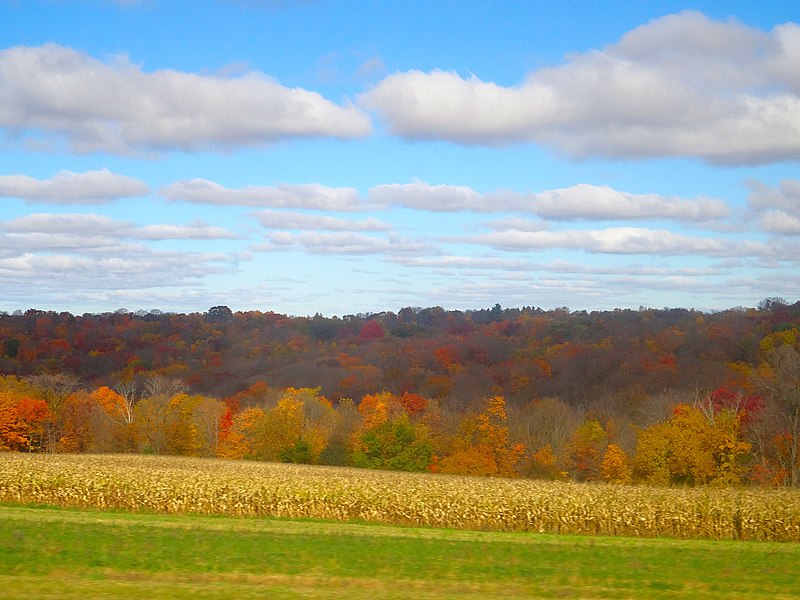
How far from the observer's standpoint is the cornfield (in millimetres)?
24000

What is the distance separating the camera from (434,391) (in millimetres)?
99312

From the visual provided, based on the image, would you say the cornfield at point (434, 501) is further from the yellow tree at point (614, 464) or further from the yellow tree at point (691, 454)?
the yellow tree at point (614, 464)

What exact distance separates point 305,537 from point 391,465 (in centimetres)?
3137

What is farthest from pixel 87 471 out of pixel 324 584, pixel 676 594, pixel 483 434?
pixel 483 434

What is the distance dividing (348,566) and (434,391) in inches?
3323

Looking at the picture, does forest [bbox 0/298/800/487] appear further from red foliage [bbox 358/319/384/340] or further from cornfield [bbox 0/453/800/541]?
cornfield [bbox 0/453/800/541]

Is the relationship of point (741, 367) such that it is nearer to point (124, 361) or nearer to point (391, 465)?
point (391, 465)

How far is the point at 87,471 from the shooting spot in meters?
27.6

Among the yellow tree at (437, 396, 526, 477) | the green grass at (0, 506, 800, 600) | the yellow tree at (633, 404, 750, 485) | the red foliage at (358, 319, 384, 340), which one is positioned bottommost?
the yellow tree at (437, 396, 526, 477)

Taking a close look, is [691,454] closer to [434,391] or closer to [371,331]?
[434,391]

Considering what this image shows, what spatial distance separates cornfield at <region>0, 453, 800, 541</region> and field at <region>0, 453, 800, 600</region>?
42mm

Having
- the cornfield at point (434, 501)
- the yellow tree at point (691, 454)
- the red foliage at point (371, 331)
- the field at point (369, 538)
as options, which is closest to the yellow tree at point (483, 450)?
the yellow tree at point (691, 454)

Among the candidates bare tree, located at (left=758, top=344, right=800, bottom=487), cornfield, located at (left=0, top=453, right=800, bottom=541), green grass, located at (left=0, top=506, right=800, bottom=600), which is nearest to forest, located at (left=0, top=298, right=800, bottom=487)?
bare tree, located at (left=758, top=344, right=800, bottom=487)

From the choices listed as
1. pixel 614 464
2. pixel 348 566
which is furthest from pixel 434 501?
pixel 614 464
